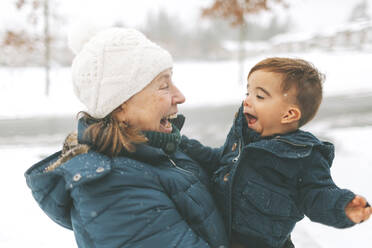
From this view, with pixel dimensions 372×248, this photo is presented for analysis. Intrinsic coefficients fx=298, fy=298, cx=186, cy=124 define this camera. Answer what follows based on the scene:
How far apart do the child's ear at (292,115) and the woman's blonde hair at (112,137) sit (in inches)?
28.1

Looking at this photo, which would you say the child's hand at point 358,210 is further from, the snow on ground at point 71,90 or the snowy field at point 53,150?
the snow on ground at point 71,90

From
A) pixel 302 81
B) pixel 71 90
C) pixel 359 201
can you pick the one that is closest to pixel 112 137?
pixel 302 81

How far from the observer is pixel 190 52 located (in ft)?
164

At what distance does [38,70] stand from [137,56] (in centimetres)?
2167

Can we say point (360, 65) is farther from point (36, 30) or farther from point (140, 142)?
point (140, 142)

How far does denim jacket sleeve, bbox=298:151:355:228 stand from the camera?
4.17 feet

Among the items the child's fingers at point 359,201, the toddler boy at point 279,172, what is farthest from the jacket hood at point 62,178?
the child's fingers at point 359,201

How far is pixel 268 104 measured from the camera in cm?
150

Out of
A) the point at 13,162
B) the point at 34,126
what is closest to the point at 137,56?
the point at 13,162

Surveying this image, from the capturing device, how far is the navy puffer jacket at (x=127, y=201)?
1.06m

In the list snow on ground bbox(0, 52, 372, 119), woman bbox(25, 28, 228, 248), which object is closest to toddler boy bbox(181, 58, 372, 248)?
woman bbox(25, 28, 228, 248)

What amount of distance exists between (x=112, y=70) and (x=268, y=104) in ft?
2.53

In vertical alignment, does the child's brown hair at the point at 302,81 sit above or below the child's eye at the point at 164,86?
above

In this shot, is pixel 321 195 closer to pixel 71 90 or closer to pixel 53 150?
pixel 53 150
